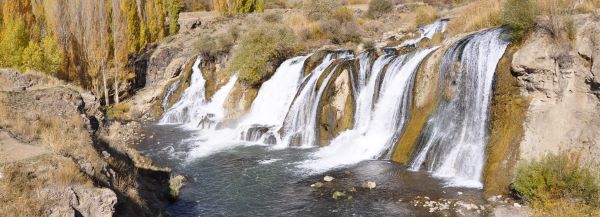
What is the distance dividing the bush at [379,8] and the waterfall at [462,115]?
2056cm

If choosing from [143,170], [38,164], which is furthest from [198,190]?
[38,164]

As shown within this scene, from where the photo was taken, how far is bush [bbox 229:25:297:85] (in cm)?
2434

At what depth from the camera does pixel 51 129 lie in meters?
8.85

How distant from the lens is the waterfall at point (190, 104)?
85.0 feet

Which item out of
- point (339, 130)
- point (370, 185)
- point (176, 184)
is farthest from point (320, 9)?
point (176, 184)

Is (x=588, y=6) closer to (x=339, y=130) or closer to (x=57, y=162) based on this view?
(x=339, y=130)

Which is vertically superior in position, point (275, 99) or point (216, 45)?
point (216, 45)

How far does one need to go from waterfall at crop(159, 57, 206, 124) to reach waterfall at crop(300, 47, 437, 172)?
35.3 feet

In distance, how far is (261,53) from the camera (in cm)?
2472

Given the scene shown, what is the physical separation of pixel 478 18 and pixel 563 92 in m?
9.64

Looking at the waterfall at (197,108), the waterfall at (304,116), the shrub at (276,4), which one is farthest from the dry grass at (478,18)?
the shrub at (276,4)

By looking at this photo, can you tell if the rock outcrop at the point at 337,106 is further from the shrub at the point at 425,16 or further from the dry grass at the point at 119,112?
the dry grass at the point at 119,112

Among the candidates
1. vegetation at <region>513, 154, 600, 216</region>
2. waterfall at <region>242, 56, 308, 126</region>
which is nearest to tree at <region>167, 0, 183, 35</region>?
waterfall at <region>242, 56, 308, 126</region>

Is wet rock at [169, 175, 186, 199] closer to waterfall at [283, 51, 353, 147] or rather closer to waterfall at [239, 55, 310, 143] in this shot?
waterfall at [283, 51, 353, 147]
